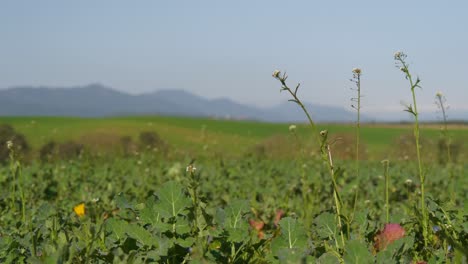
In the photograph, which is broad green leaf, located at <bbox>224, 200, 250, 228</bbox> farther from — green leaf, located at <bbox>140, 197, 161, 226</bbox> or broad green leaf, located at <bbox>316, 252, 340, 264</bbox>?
broad green leaf, located at <bbox>316, 252, 340, 264</bbox>

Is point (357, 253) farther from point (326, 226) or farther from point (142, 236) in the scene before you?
point (142, 236)

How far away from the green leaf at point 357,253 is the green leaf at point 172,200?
2.07 ft

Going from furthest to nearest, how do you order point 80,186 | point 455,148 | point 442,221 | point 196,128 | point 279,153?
point 196,128
point 455,148
point 279,153
point 80,186
point 442,221

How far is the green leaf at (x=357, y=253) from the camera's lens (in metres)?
1.68

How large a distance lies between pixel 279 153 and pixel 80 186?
9316 mm

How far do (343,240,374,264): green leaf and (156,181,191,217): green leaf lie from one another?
63 cm

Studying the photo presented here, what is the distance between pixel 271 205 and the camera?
4.41m

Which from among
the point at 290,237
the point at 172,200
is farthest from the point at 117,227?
the point at 290,237

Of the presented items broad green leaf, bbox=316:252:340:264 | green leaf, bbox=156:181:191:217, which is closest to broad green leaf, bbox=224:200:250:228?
green leaf, bbox=156:181:191:217

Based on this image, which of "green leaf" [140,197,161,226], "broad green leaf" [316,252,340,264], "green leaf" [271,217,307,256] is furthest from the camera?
"green leaf" [140,197,161,226]

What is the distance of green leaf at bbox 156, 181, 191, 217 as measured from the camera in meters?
2.06

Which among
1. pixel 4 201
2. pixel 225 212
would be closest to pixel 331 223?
pixel 225 212

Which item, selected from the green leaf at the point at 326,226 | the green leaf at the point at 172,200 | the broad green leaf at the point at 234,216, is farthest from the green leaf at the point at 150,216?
the green leaf at the point at 326,226

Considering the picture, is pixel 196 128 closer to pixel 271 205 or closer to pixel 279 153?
pixel 279 153
